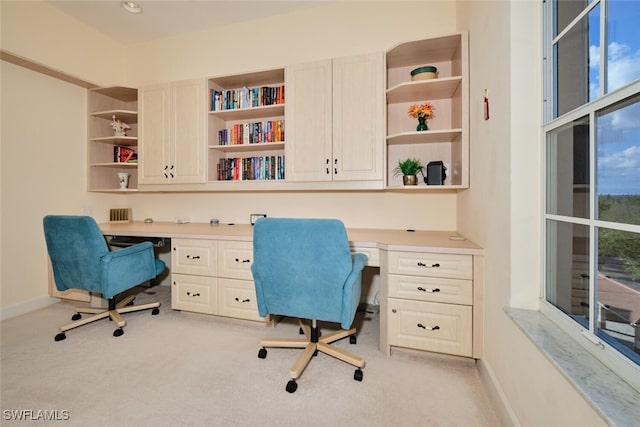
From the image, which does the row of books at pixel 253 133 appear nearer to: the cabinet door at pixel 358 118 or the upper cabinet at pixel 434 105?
the cabinet door at pixel 358 118

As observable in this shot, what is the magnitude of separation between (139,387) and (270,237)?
1.13 meters

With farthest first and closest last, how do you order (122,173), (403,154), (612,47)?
1. (122,173)
2. (403,154)
3. (612,47)

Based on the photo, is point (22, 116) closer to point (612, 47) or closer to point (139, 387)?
point (139, 387)

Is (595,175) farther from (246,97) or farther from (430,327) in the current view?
(246,97)

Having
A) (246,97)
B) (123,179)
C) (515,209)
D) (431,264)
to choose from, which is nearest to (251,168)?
(246,97)

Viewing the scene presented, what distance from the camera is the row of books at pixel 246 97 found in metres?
2.58

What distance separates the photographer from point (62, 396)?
147 centimetres

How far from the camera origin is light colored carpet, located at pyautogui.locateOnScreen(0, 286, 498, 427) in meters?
1.35

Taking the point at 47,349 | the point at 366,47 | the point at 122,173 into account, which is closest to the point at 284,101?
the point at 366,47

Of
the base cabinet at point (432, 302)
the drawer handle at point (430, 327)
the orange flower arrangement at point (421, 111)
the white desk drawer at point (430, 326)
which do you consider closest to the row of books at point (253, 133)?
the orange flower arrangement at point (421, 111)

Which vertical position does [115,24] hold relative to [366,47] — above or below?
above

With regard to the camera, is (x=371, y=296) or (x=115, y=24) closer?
(x=371, y=296)

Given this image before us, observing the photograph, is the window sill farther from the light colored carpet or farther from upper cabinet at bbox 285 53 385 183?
upper cabinet at bbox 285 53 385 183

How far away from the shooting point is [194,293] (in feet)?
7.80
